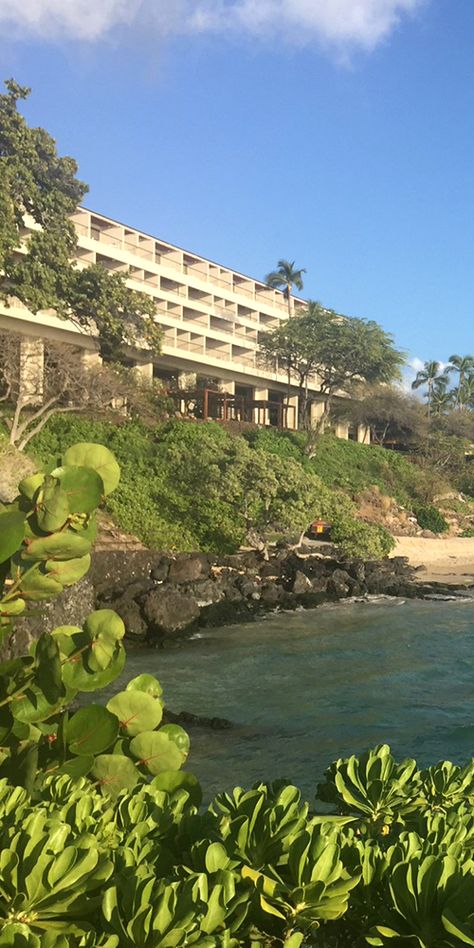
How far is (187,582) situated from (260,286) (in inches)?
1751

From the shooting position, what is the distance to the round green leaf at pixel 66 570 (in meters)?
2.92

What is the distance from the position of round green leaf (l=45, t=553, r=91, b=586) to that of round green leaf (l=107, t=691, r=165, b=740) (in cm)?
49

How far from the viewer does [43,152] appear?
24.2 m

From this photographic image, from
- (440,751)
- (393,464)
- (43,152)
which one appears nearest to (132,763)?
(440,751)

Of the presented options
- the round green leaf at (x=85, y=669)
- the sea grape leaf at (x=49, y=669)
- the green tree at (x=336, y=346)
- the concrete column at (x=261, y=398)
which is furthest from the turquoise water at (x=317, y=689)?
the concrete column at (x=261, y=398)

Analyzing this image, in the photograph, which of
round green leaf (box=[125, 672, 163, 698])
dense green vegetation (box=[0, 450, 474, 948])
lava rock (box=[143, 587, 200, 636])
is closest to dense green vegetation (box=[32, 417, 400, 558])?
lava rock (box=[143, 587, 200, 636])

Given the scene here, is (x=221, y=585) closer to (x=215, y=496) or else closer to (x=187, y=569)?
(x=187, y=569)

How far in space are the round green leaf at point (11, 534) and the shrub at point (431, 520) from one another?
36494 millimetres

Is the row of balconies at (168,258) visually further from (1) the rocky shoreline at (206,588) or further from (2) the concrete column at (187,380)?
(1) the rocky shoreline at (206,588)

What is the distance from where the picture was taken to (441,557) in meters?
31.5

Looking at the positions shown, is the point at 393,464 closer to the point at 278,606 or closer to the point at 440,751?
the point at 278,606

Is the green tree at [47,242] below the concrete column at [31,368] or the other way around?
the other way around

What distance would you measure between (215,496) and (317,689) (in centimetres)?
1217

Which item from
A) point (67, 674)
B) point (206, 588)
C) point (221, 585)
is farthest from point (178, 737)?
point (221, 585)
